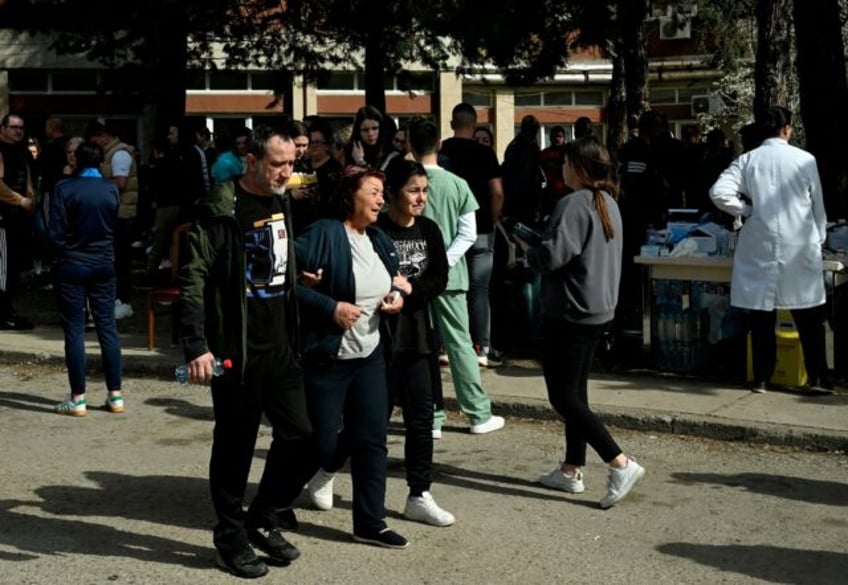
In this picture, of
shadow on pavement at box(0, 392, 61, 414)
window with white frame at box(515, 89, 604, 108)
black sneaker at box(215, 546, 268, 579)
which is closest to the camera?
black sneaker at box(215, 546, 268, 579)

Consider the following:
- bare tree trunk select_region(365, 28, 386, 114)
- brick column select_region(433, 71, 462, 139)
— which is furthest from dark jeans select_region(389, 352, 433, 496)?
brick column select_region(433, 71, 462, 139)

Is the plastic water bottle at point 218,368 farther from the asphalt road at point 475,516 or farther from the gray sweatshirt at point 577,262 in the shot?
the gray sweatshirt at point 577,262

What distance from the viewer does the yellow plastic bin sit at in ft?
32.2

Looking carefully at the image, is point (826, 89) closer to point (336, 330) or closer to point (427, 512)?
point (427, 512)

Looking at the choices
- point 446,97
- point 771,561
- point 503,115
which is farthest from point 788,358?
point 503,115

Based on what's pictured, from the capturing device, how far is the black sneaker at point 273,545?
6.08m

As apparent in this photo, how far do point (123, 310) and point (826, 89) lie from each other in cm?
701

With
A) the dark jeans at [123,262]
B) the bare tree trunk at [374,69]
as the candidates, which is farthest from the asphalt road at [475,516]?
the bare tree trunk at [374,69]

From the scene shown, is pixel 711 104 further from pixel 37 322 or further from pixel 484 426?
pixel 484 426

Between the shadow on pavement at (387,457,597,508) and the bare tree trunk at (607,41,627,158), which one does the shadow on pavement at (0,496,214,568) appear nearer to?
the shadow on pavement at (387,457,597,508)

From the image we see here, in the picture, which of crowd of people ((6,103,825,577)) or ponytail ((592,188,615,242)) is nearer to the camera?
crowd of people ((6,103,825,577))

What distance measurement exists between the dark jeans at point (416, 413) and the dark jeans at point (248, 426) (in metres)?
0.75

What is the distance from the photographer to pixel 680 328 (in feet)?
34.4

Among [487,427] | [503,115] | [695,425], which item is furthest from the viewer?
[503,115]
